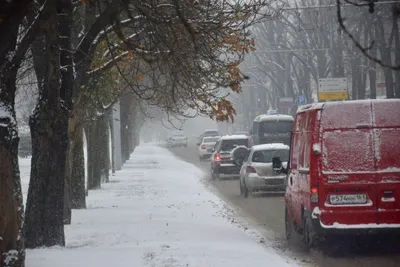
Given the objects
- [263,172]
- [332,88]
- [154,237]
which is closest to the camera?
[154,237]

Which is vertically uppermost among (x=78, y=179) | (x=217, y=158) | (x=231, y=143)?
(x=231, y=143)

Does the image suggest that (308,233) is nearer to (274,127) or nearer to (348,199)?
(348,199)

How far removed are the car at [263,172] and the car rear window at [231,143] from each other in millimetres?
11309

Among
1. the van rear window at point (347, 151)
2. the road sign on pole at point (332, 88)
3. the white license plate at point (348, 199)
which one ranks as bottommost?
the white license plate at point (348, 199)

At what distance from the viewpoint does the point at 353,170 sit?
13.2m

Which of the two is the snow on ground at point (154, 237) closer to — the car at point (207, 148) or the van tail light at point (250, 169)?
the van tail light at point (250, 169)

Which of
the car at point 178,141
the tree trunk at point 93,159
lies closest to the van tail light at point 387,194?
the tree trunk at point 93,159

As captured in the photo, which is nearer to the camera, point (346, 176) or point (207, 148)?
point (346, 176)

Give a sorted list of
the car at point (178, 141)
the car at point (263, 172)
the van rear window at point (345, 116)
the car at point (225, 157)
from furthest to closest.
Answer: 1. the car at point (178, 141)
2. the car at point (225, 157)
3. the car at point (263, 172)
4. the van rear window at point (345, 116)

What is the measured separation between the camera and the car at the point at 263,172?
87.7 feet

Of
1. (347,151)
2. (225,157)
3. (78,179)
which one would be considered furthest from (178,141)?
(347,151)

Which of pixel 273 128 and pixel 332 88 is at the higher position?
pixel 332 88

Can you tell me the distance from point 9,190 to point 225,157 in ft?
95.3

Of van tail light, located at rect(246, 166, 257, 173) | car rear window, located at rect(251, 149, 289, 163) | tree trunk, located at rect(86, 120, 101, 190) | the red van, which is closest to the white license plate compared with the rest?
the red van
